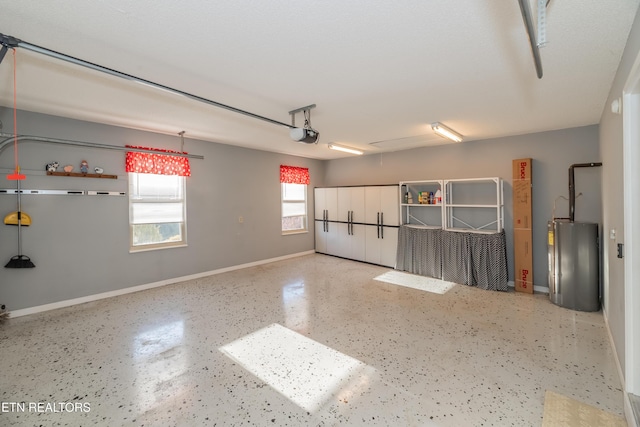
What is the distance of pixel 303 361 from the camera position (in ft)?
8.12

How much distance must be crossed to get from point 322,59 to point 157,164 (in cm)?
366

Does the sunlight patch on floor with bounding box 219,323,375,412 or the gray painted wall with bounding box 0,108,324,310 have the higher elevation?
the gray painted wall with bounding box 0,108,324,310

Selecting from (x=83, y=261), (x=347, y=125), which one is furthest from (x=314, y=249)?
(x=83, y=261)

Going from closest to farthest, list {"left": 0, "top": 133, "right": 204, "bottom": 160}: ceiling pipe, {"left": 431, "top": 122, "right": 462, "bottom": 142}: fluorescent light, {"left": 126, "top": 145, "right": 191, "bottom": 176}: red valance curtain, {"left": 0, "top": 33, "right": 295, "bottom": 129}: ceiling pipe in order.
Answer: {"left": 0, "top": 33, "right": 295, "bottom": 129}: ceiling pipe, {"left": 0, "top": 133, "right": 204, "bottom": 160}: ceiling pipe, {"left": 431, "top": 122, "right": 462, "bottom": 142}: fluorescent light, {"left": 126, "top": 145, "right": 191, "bottom": 176}: red valance curtain

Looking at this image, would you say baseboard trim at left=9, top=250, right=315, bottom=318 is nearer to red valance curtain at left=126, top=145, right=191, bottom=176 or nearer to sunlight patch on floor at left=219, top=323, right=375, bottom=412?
red valance curtain at left=126, top=145, right=191, bottom=176

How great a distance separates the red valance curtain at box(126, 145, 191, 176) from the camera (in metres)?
4.29

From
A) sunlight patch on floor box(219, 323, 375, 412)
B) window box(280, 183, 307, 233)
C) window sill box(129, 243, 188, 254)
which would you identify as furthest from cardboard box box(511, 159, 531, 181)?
window sill box(129, 243, 188, 254)

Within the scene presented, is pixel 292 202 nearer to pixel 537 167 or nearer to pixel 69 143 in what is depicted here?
pixel 69 143

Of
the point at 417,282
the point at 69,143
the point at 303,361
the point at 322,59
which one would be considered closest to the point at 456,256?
the point at 417,282

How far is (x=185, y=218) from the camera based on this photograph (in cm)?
496

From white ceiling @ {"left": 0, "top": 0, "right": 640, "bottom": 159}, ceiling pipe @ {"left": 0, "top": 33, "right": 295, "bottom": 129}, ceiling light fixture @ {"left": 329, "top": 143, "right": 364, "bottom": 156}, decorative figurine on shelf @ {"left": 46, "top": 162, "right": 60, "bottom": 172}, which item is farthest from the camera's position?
ceiling light fixture @ {"left": 329, "top": 143, "right": 364, "bottom": 156}

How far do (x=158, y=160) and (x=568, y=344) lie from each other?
600 centimetres

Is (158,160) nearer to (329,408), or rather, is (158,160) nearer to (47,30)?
(47,30)

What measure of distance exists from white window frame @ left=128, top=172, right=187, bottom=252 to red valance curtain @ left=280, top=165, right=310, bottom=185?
230 cm
